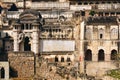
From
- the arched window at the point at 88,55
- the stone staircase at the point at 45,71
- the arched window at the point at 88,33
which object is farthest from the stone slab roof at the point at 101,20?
the stone staircase at the point at 45,71

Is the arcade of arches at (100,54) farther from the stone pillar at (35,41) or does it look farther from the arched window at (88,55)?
the stone pillar at (35,41)

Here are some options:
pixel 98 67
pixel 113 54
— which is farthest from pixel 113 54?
pixel 98 67

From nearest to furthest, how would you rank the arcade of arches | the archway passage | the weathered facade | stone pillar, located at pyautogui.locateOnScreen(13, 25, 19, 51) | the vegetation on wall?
the vegetation on wall, the weathered facade, the arcade of arches, stone pillar, located at pyautogui.locateOnScreen(13, 25, 19, 51), the archway passage

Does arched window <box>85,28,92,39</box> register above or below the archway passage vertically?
above

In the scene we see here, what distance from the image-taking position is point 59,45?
8169 cm

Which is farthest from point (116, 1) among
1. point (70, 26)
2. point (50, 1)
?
point (70, 26)

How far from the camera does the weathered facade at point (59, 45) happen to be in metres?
75.6

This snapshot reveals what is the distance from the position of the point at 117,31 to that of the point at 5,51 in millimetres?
19086

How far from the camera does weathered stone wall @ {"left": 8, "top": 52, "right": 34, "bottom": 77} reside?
75.4m

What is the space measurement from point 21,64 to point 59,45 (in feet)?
28.8

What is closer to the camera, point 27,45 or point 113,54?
point 113,54

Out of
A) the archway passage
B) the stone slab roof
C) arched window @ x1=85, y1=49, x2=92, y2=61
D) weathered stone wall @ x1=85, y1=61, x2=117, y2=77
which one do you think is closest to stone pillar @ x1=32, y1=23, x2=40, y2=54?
the archway passage

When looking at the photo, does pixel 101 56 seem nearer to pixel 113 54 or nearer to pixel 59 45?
pixel 113 54

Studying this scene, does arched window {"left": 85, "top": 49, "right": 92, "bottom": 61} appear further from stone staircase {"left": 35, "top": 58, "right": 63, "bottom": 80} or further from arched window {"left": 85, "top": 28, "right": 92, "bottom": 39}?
stone staircase {"left": 35, "top": 58, "right": 63, "bottom": 80}
